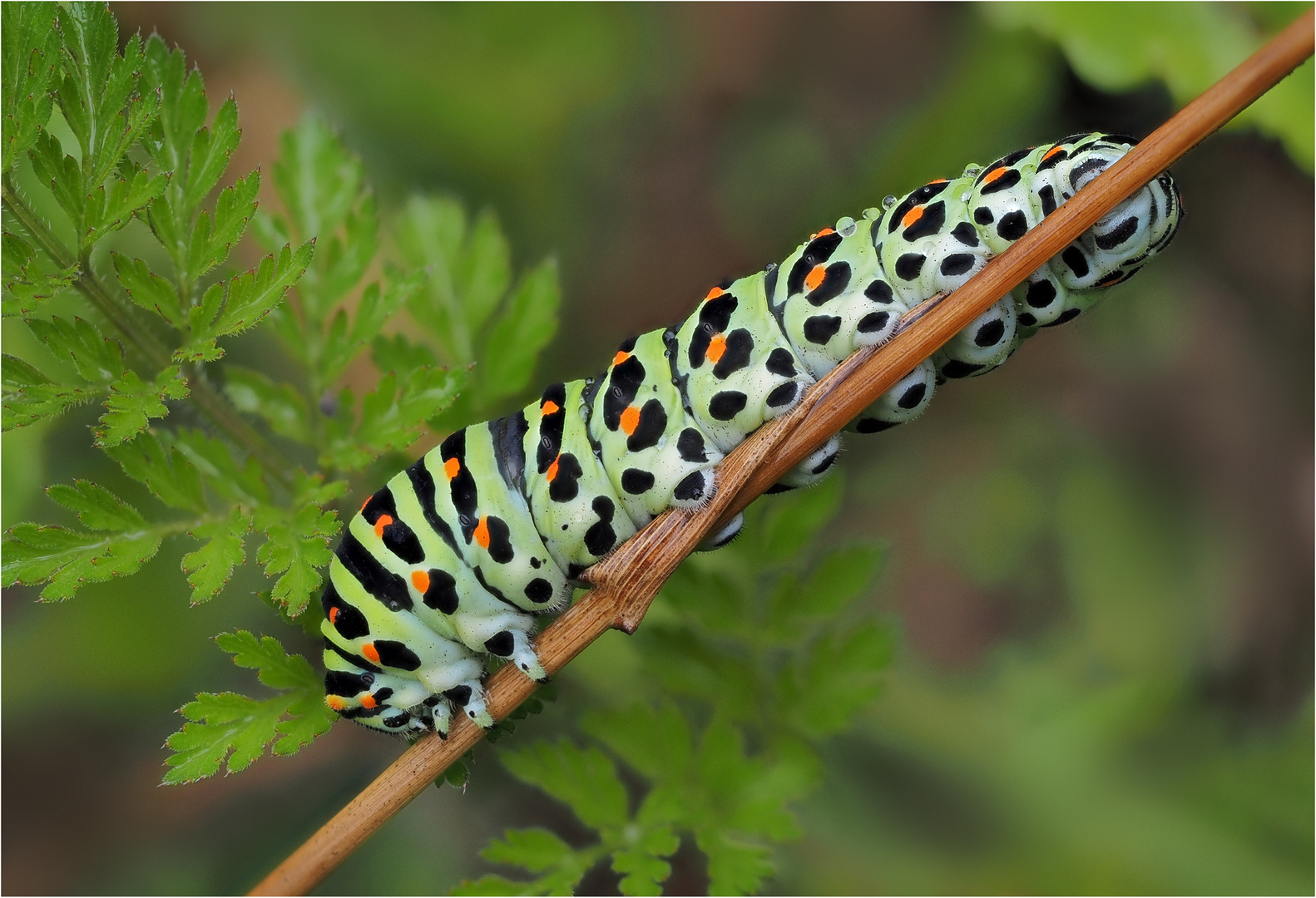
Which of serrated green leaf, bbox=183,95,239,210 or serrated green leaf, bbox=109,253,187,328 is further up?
serrated green leaf, bbox=183,95,239,210

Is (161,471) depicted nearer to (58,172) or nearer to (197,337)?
Answer: (197,337)

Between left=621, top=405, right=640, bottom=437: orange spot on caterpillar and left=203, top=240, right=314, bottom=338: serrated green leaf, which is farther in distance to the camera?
left=621, top=405, right=640, bottom=437: orange spot on caterpillar

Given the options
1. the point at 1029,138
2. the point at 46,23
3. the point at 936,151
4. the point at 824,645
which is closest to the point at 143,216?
the point at 46,23

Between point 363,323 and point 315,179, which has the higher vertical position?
point 315,179

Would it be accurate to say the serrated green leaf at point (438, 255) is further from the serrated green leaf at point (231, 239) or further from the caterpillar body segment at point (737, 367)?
the caterpillar body segment at point (737, 367)

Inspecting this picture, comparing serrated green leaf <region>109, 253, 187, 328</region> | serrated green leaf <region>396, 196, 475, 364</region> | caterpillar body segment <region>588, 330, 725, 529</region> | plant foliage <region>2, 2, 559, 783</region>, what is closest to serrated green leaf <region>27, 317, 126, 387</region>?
plant foliage <region>2, 2, 559, 783</region>

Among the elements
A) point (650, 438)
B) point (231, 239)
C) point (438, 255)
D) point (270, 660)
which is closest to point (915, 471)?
point (650, 438)

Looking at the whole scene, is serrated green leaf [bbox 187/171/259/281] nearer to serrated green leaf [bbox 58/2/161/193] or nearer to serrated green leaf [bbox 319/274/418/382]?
serrated green leaf [bbox 58/2/161/193]
